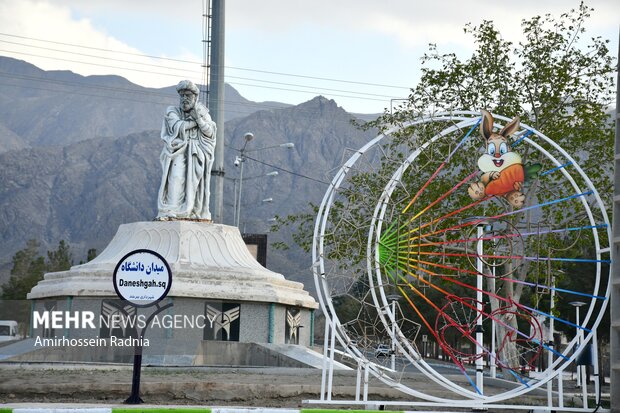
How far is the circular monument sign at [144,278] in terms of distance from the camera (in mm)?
12273

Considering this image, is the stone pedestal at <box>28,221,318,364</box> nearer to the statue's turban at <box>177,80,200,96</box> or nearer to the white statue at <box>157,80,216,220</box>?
the white statue at <box>157,80,216,220</box>

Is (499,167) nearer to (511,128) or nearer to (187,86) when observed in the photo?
(511,128)

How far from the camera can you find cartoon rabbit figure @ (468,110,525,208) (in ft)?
43.8

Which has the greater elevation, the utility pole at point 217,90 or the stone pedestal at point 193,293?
the utility pole at point 217,90

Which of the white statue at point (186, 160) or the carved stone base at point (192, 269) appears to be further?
the white statue at point (186, 160)

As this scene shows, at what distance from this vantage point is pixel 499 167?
526 inches

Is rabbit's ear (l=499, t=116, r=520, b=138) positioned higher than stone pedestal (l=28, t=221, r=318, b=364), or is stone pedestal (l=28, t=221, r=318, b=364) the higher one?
rabbit's ear (l=499, t=116, r=520, b=138)

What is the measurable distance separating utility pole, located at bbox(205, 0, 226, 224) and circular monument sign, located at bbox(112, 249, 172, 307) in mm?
23439

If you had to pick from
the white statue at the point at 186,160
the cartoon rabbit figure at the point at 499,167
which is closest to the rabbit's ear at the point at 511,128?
the cartoon rabbit figure at the point at 499,167

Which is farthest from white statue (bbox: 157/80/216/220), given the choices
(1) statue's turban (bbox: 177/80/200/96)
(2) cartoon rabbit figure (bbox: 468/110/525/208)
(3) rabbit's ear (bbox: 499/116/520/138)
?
(3) rabbit's ear (bbox: 499/116/520/138)

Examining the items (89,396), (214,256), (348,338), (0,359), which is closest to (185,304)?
(214,256)

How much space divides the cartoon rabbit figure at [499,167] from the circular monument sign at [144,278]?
454cm

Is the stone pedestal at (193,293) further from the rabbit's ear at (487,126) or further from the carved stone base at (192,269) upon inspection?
the rabbit's ear at (487,126)

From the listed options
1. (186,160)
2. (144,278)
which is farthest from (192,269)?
Answer: (144,278)
